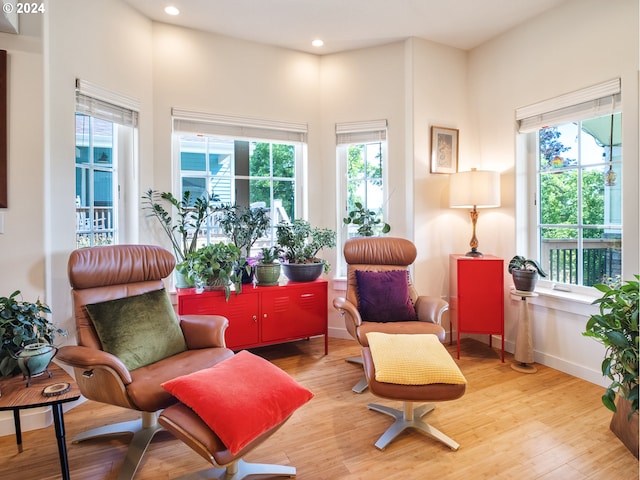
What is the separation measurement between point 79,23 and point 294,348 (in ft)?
9.70

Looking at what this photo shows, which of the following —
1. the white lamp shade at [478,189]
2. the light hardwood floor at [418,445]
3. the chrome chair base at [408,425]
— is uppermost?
the white lamp shade at [478,189]

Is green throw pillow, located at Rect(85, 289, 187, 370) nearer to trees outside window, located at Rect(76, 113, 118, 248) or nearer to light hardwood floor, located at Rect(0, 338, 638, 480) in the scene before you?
light hardwood floor, located at Rect(0, 338, 638, 480)

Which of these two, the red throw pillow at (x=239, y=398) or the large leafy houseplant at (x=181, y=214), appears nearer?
the red throw pillow at (x=239, y=398)

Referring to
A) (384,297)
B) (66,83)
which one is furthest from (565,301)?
(66,83)

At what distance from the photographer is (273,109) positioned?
134 inches

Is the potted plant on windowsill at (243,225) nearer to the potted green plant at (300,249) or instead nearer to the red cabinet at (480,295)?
the potted green plant at (300,249)

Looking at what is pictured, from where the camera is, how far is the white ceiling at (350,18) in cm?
275

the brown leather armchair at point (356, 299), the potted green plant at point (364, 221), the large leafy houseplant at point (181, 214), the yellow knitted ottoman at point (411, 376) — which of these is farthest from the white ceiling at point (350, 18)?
the yellow knitted ottoman at point (411, 376)

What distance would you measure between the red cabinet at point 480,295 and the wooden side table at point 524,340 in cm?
13

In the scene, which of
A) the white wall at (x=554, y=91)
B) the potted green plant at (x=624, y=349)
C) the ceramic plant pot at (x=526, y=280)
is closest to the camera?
the potted green plant at (x=624, y=349)

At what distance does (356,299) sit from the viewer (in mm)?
2822

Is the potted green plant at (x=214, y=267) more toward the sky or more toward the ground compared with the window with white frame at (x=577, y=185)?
more toward the ground

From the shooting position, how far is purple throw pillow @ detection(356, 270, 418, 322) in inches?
105

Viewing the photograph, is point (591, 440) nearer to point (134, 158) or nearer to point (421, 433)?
point (421, 433)
